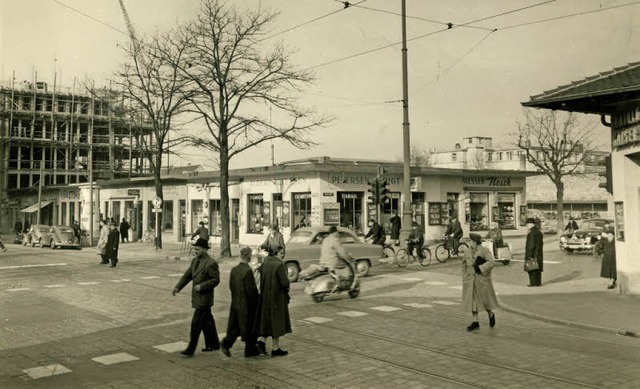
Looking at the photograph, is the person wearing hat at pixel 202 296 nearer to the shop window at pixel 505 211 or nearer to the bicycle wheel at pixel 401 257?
the bicycle wheel at pixel 401 257

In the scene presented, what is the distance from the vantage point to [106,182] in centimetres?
4622

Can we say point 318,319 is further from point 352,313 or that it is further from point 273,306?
point 273,306

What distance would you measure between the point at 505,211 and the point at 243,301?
3432cm

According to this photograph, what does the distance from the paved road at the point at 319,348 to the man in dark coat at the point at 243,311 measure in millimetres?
229

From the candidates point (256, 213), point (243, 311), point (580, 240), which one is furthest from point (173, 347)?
point (256, 213)

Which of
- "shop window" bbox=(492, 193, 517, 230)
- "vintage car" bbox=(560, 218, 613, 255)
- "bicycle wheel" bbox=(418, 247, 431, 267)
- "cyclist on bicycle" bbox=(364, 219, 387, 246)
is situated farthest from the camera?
"shop window" bbox=(492, 193, 517, 230)

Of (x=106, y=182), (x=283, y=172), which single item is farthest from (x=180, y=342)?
(x=106, y=182)

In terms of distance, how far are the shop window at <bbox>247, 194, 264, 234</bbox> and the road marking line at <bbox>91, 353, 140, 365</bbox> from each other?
2543 centimetres

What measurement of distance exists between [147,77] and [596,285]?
2380cm

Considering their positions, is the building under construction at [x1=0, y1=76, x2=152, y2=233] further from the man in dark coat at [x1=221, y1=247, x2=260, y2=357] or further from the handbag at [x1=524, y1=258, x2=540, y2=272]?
the man in dark coat at [x1=221, y1=247, x2=260, y2=357]

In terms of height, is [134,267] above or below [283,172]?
below

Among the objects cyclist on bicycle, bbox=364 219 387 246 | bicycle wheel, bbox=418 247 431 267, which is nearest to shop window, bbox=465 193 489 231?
bicycle wheel, bbox=418 247 431 267

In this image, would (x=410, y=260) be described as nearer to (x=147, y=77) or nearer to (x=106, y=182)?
(x=147, y=77)

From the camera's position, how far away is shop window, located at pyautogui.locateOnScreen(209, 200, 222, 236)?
37031 mm
